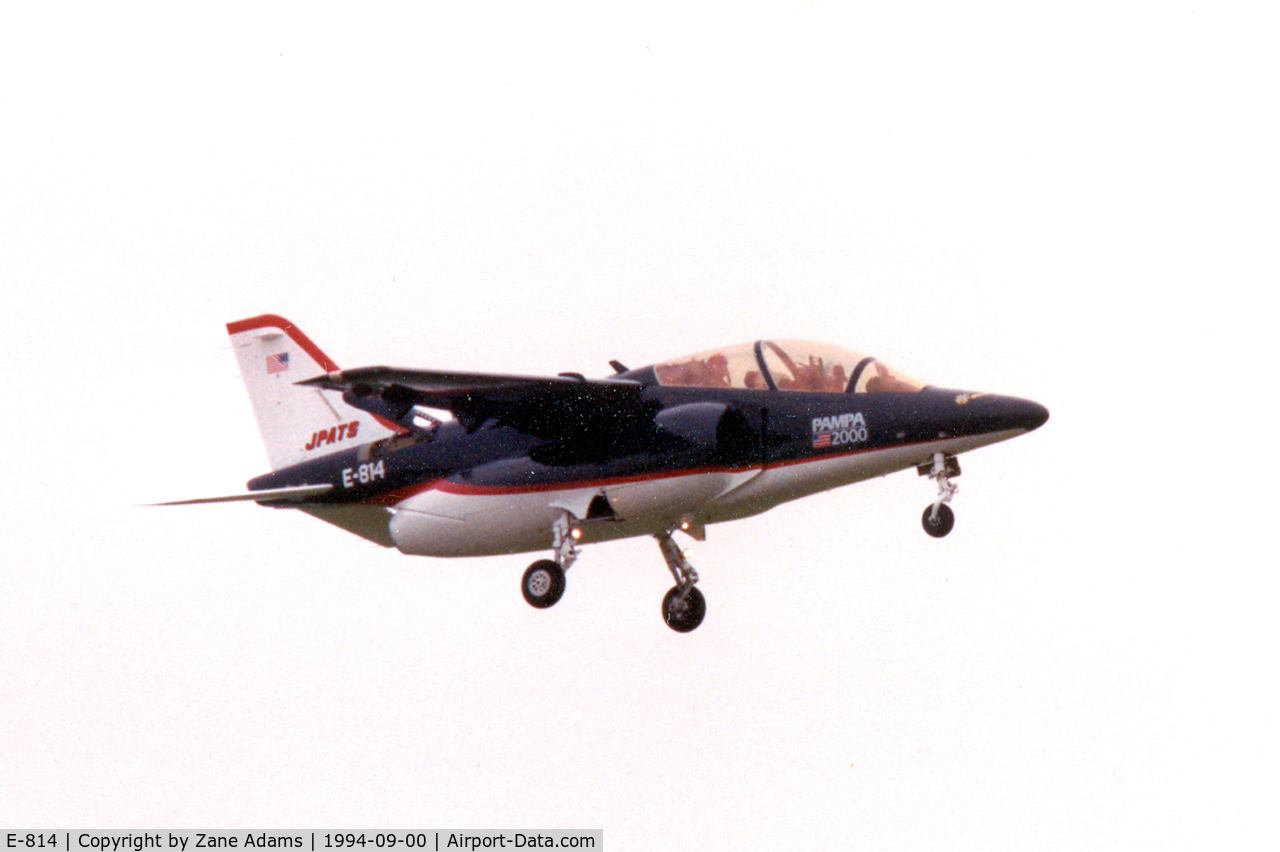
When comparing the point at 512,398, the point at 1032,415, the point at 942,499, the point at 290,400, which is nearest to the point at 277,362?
the point at 290,400

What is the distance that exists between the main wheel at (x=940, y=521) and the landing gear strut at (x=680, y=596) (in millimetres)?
4451

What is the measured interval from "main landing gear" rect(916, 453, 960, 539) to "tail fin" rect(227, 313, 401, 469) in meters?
8.70

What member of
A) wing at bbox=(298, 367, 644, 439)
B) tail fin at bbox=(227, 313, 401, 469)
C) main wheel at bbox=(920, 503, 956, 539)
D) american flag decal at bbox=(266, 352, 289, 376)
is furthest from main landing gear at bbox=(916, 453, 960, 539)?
american flag decal at bbox=(266, 352, 289, 376)

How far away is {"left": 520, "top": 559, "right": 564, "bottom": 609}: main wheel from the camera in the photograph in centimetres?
2195

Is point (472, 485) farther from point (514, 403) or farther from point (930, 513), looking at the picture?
point (930, 513)

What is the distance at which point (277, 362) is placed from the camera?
2712cm

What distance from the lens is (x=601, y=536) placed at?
74.2ft

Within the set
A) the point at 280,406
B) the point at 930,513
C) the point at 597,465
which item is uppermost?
the point at 280,406

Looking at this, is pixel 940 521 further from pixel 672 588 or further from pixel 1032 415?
pixel 672 588

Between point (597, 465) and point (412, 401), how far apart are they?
102 inches

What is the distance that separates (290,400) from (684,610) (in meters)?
7.80

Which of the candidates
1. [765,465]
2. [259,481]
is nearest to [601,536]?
[765,465]

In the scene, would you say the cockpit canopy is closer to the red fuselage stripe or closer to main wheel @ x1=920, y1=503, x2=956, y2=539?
the red fuselage stripe

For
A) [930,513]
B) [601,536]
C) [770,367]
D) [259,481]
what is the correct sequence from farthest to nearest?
1. [259,481]
2. [601,536]
3. [770,367]
4. [930,513]
